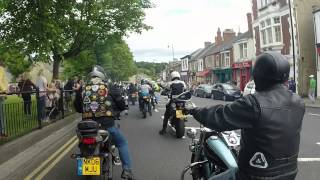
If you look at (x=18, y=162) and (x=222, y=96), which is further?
(x=222, y=96)

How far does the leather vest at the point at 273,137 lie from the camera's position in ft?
11.2

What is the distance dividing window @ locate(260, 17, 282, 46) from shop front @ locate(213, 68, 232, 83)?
18595 millimetres

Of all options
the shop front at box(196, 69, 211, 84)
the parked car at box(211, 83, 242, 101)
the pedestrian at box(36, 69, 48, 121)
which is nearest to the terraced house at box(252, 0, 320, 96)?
Answer: the parked car at box(211, 83, 242, 101)

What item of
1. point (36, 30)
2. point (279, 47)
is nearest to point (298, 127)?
point (36, 30)

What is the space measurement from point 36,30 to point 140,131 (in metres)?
4.44

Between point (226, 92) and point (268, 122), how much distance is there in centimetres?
3437

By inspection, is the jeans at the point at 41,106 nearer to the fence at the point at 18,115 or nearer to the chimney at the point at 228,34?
the fence at the point at 18,115

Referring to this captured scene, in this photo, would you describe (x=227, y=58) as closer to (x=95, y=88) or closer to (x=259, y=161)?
(x=95, y=88)

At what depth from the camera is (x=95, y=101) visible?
6.70m

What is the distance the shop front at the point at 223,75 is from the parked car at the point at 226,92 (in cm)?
2091

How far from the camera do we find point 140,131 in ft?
47.9

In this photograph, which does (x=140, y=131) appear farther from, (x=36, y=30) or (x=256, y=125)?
(x=256, y=125)

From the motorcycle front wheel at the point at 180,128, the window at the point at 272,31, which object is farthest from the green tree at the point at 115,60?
the motorcycle front wheel at the point at 180,128

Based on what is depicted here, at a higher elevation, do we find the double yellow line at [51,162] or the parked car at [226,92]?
the parked car at [226,92]
